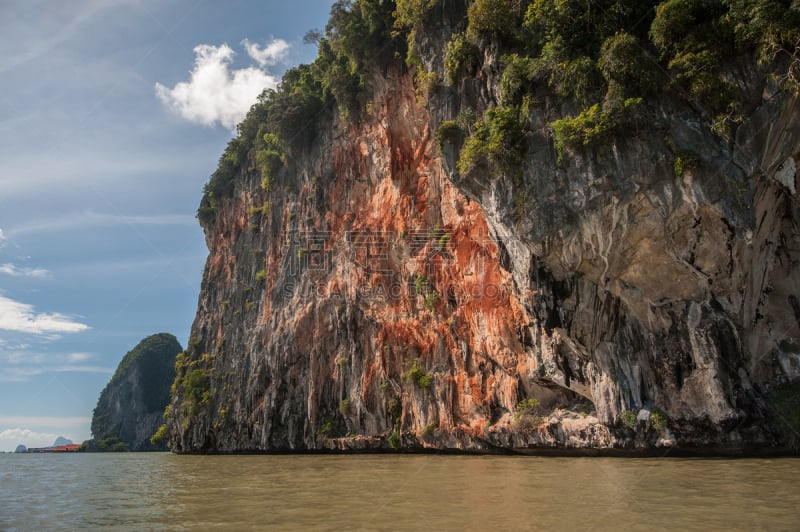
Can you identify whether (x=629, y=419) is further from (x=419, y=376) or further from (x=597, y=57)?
(x=597, y=57)

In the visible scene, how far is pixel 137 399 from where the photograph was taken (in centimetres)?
7288

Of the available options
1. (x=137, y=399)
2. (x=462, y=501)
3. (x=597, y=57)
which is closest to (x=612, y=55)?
(x=597, y=57)

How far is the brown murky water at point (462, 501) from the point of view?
5.51 meters

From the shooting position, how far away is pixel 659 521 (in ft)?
17.5

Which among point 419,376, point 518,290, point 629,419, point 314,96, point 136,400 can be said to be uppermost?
→ point 314,96

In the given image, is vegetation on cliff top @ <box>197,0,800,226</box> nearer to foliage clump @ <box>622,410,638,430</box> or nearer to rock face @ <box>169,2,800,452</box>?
rock face @ <box>169,2,800,452</box>

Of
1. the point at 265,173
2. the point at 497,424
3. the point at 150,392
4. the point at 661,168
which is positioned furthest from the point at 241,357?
the point at 150,392

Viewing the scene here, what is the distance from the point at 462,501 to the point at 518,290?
31.2 ft

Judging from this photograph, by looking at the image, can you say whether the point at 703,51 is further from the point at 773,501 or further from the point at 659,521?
the point at 659,521

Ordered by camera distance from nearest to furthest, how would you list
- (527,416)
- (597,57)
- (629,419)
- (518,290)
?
(629,419), (597,57), (518,290), (527,416)

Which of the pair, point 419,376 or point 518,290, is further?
point 419,376

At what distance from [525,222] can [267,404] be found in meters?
19.8

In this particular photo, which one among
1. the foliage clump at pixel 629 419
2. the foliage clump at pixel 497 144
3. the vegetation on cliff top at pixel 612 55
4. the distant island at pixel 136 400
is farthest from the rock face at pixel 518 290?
the distant island at pixel 136 400

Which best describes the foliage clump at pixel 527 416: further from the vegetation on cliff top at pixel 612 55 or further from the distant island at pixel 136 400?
the distant island at pixel 136 400
